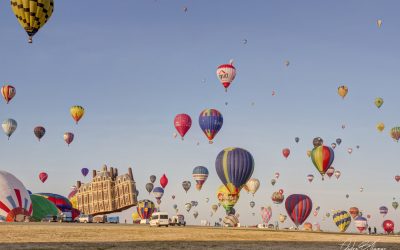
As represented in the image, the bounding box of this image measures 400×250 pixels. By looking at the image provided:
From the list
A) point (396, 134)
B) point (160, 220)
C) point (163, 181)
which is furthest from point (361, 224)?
point (160, 220)

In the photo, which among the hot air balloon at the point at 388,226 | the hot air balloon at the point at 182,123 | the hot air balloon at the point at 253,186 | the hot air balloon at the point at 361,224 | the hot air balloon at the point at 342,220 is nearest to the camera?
the hot air balloon at the point at 182,123

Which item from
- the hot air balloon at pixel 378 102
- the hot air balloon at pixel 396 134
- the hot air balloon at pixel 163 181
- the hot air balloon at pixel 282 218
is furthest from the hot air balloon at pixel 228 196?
the hot air balloon at pixel 282 218

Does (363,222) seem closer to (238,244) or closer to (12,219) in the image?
(12,219)

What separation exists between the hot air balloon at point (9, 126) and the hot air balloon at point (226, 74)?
128 ft

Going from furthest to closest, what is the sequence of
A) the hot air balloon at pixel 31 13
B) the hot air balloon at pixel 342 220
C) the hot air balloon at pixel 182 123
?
1. the hot air balloon at pixel 342 220
2. the hot air balloon at pixel 182 123
3. the hot air balloon at pixel 31 13

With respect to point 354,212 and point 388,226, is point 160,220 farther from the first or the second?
point 354,212

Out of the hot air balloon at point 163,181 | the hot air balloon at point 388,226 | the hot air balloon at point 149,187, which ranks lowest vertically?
the hot air balloon at point 388,226

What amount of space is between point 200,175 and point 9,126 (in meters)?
35.6

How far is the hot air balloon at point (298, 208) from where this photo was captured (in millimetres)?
92444

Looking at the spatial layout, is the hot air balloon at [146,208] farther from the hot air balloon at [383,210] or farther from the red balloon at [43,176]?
the hot air balloon at [383,210]

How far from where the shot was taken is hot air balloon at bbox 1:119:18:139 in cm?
10175

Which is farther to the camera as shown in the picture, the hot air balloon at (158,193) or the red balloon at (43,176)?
the hot air balloon at (158,193)

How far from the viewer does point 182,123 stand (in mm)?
96312

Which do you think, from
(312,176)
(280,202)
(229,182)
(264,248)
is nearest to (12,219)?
(229,182)
